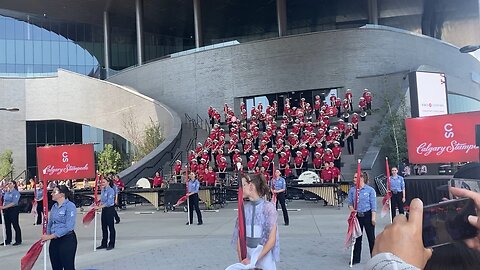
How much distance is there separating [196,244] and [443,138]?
833 cm

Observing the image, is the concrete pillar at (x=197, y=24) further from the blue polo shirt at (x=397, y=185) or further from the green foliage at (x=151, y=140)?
the blue polo shirt at (x=397, y=185)

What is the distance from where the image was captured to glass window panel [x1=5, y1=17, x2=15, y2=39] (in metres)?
52.2

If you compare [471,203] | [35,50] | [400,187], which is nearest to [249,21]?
[35,50]

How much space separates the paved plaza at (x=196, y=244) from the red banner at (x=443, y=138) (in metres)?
2.48

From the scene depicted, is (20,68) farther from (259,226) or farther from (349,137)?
(259,226)

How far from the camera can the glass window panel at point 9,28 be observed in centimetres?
5219

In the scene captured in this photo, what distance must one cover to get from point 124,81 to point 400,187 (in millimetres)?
30542

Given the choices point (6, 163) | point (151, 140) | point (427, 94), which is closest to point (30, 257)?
point (427, 94)

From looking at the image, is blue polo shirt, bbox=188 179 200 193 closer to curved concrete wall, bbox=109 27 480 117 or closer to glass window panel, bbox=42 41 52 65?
curved concrete wall, bbox=109 27 480 117

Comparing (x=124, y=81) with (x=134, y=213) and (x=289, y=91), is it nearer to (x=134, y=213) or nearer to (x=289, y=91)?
(x=289, y=91)

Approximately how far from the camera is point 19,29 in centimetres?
5250

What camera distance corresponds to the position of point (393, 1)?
4519 cm

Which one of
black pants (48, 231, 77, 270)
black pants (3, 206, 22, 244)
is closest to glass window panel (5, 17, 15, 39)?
black pants (3, 206, 22, 244)

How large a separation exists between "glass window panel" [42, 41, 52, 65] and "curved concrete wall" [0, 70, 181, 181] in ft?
34.6
